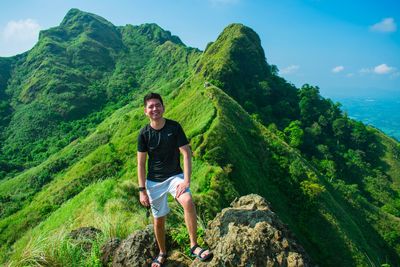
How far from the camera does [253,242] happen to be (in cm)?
564

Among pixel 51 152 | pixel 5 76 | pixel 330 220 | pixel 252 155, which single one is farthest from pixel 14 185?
pixel 5 76

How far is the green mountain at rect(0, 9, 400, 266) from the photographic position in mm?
16703

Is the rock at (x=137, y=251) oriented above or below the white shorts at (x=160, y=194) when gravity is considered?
below

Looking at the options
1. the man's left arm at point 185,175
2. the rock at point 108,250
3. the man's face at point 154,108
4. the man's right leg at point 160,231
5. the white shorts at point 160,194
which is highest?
the man's face at point 154,108

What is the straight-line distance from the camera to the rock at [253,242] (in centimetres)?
551

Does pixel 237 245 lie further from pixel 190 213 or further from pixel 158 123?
pixel 158 123

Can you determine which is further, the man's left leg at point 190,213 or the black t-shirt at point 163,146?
the black t-shirt at point 163,146

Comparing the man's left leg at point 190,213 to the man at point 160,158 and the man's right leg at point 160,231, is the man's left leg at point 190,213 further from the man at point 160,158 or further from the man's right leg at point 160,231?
the man's right leg at point 160,231

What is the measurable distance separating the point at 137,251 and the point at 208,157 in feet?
80.9

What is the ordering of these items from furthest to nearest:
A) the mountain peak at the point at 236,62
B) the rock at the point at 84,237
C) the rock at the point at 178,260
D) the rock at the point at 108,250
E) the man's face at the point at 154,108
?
the mountain peak at the point at 236,62, the rock at the point at 84,237, the rock at the point at 108,250, the rock at the point at 178,260, the man's face at the point at 154,108

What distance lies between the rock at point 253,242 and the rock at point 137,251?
1.08m

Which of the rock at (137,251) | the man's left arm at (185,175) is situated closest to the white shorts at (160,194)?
the man's left arm at (185,175)

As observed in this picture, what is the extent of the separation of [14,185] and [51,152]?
32808 millimetres

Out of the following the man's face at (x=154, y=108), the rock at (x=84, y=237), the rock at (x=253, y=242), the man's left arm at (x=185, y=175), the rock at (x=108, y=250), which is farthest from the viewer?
the rock at (x=84, y=237)
